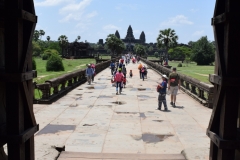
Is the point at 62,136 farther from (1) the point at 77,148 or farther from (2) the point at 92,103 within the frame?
(2) the point at 92,103

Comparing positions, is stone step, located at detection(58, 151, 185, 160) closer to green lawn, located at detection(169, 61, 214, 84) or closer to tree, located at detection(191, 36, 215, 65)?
green lawn, located at detection(169, 61, 214, 84)

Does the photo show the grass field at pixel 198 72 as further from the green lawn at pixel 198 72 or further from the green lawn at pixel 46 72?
the green lawn at pixel 46 72

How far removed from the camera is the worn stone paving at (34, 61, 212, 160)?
6.45 metres

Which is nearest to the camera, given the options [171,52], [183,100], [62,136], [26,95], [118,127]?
[26,95]

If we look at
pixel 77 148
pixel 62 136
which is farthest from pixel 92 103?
pixel 77 148

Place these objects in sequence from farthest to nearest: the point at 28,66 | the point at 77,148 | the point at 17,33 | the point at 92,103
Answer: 1. the point at 92,103
2. the point at 77,148
3. the point at 28,66
4. the point at 17,33

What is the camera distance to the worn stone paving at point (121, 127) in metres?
6.45

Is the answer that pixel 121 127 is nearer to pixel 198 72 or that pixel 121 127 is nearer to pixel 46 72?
pixel 46 72

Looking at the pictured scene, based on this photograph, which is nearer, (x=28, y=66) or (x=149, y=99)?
(x=28, y=66)

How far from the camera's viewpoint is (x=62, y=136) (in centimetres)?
738

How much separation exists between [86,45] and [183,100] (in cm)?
8776

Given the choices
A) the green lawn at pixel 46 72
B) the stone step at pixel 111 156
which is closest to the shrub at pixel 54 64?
the green lawn at pixel 46 72

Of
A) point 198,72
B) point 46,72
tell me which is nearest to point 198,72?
point 198,72

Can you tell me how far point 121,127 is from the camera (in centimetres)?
846
